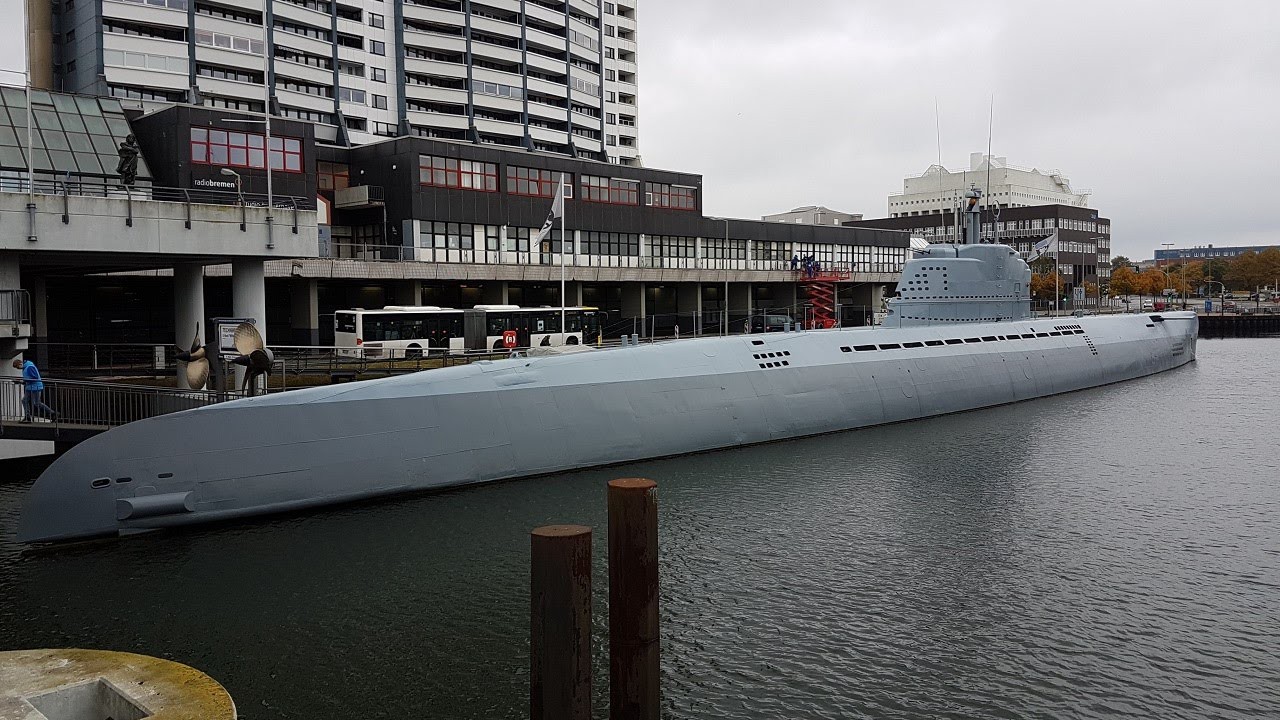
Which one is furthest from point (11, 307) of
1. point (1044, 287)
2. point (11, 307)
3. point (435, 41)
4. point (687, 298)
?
point (1044, 287)

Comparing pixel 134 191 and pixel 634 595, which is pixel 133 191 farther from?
pixel 634 595

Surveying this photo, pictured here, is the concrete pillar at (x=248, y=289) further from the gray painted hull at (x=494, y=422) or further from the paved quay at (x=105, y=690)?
the paved quay at (x=105, y=690)

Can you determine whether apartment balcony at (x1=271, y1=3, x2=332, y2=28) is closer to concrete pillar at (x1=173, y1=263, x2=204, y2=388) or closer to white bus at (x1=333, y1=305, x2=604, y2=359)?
white bus at (x1=333, y1=305, x2=604, y2=359)

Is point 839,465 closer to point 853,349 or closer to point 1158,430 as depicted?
point 853,349

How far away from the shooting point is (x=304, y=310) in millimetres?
45250

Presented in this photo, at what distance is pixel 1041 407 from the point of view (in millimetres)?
29516

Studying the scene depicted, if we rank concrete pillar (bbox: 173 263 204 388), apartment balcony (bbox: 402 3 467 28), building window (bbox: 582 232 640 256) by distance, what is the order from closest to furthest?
1. concrete pillar (bbox: 173 263 204 388)
2. building window (bbox: 582 232 640 256)
3. apartment balcony (bbox: 402 3 467 28)

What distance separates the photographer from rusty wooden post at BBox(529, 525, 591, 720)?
7270 mm

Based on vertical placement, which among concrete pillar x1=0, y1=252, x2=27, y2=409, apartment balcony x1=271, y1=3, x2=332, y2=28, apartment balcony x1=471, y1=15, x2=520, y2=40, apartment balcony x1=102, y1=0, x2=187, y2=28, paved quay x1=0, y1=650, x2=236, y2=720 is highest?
apartment balcony x1=471, y1=15, x2=520, y2=40

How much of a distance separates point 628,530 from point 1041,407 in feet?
82.5

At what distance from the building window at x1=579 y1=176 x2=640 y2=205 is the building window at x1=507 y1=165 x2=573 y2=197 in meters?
1.46

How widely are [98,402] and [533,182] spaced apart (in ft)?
124

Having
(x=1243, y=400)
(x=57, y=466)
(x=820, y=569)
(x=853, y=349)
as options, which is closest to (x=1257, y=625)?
(x=820, y=569)

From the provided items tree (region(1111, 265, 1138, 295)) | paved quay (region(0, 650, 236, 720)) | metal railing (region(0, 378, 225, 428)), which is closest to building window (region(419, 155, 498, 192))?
metal railing (region(0, 378, 225, 428))
